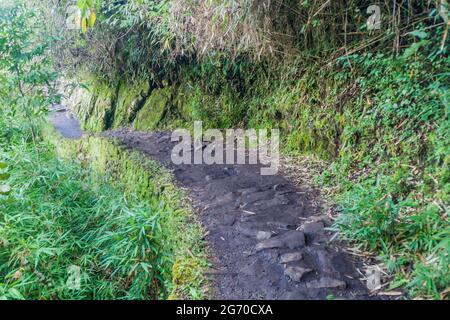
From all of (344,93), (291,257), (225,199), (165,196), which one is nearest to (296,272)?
(291,257)

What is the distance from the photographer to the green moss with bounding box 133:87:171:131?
21.1 ft

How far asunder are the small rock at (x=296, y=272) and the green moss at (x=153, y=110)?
4708 millimetres

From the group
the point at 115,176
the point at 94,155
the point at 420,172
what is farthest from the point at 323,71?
the point at 94,155

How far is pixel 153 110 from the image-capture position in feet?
21.5

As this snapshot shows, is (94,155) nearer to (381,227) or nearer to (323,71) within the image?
(323,71)

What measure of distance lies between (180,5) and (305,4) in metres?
1.70

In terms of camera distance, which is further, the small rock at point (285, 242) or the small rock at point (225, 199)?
the small rock at point (225, 199)

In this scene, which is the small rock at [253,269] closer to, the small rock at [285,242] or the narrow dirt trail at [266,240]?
the narrow dirt trail at [266,240]

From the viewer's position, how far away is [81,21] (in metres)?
2.36

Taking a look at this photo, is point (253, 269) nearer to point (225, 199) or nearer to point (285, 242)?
point (285, 242)

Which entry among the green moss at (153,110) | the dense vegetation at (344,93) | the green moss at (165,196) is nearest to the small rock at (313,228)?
the dense vegetation at (344,93)

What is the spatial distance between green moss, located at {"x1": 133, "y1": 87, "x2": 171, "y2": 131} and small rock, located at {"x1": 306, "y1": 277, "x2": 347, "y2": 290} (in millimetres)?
4863

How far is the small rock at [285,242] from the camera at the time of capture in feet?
8.01

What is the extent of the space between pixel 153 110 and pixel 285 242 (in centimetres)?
470
